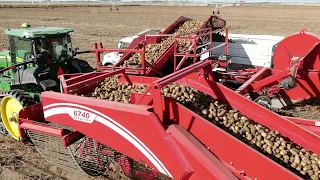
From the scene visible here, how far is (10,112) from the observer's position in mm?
6523

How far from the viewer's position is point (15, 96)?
6289 mm

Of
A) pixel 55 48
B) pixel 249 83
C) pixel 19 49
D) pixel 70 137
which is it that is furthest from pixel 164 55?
pixel 70 137

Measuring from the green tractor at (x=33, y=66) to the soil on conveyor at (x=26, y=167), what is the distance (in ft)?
1.12

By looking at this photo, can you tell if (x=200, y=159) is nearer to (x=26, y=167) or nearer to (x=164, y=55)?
(x=26, y=167)

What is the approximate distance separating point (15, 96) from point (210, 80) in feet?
12.7

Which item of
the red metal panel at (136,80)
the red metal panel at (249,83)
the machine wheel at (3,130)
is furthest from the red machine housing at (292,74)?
the machine wheel at (3,130)

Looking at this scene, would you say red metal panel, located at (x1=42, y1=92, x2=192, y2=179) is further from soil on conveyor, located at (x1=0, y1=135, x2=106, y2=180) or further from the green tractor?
the green tractor

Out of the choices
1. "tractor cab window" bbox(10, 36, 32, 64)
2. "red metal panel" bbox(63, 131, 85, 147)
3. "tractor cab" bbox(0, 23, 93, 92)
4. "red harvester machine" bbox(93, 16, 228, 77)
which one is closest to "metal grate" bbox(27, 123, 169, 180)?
"red metal panel" bbox(63, 131, 85, 147)

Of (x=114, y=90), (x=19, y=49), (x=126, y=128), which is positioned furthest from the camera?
(x=19, y=49)

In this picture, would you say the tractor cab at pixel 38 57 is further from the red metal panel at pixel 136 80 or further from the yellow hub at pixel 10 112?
the red metal panel at pixel 136 80

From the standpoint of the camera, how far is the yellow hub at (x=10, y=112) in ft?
20.8

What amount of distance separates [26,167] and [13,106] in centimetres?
135

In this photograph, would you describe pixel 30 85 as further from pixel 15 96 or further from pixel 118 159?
pixel 118 159

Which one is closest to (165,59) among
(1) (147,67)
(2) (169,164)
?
(1) (147,67)
